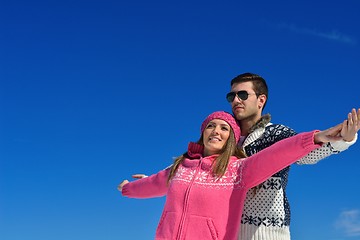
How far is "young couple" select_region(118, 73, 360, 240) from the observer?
21.6 ft

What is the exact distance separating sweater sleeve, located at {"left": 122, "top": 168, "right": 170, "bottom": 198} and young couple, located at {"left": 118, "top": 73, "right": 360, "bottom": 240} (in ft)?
1.71

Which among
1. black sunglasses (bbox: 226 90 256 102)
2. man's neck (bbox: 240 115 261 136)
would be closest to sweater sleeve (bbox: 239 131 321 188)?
man's neck (bbox: 240 115 261 136)

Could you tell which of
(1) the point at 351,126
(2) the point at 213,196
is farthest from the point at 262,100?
(1) the point at 351,126

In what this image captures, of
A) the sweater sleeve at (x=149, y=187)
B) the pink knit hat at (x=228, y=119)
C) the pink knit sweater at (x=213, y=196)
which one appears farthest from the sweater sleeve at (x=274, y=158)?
the sweater sleeve at (x=149, y=187)

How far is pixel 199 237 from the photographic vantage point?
6.72 meters

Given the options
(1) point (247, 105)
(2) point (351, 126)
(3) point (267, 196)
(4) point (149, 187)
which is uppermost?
(1) point (247, 105)

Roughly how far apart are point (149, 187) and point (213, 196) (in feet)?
6.32

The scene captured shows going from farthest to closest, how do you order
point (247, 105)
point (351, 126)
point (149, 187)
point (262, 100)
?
1. point (149, 187)
2. point (262, 100)
3. point (247, 105)
4. point (351, 126)

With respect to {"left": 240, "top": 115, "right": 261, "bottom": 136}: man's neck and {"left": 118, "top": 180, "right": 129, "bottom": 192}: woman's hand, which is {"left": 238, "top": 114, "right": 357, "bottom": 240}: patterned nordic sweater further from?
{"left": 118, "top": 180, "right": 129, "bottom": 192}: woman's hand

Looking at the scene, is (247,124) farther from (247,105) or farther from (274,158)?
(274,158)

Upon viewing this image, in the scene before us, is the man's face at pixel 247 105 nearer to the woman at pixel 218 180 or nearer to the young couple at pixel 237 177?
the young couple at pixel 237 177

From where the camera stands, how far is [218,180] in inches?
276

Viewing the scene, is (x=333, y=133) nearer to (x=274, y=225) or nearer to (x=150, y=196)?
(x=274, y=225)

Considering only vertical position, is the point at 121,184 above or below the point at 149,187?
above
